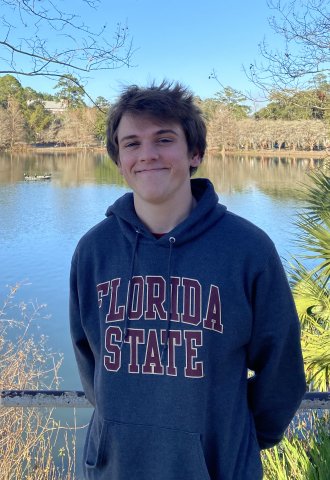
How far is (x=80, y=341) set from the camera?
1396mm

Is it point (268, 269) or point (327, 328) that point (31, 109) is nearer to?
point (327, 328)

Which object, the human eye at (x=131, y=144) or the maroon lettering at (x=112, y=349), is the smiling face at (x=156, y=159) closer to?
the human eye at (x=131, y=144)

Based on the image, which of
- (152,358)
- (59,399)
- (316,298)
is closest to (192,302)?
(152,358)

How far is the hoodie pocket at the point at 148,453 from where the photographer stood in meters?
1.14

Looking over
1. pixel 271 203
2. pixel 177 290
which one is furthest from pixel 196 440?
pixel 271 203

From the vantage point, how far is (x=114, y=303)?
1.24m

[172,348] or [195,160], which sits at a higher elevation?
[195,160]

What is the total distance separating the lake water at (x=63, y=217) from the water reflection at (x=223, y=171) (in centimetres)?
7

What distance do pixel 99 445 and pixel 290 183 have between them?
2388 cm

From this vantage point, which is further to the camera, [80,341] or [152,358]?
[80,341]

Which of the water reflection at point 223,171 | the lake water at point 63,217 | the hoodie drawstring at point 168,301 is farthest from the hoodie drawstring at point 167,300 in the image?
the water reflection at point 223,171

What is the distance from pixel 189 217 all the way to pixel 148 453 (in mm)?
530

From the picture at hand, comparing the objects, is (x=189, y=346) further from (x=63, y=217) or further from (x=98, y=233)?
(x=63, y=217)

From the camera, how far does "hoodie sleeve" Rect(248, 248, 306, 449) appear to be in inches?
46.9
